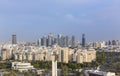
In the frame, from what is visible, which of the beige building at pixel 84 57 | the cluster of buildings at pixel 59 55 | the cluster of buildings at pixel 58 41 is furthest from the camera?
the cluster of buildings at pixel 58 41

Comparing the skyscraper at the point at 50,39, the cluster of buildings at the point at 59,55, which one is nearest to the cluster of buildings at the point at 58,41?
the skyscraper at the point at 50,39

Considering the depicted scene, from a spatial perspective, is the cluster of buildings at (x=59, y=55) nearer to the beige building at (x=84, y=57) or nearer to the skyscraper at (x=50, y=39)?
the beige building at (x=84, y=57)

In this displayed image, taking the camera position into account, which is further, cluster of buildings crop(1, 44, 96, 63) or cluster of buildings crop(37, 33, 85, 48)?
cluster of buildings crop(37, 33, 85, 48)

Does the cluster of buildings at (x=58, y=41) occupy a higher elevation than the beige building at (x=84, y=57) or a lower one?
higher

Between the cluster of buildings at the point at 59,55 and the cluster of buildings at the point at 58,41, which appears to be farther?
the cluster of buildings at the point at 58,41

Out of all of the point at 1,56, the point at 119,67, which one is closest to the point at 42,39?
the point at 1,56

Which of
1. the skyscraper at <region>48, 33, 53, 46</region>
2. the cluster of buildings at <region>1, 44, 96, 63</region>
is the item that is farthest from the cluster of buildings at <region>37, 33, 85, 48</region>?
the cluster of buildings at <region>1, 44, 96, 63</region>

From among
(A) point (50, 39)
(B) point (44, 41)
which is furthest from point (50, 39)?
(B) point (44, 41)

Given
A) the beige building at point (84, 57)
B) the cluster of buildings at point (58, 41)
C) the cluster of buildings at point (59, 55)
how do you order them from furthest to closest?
the cluster of buildings at point (58, 41)
the cluster of buildings at point (59, 55)
the beige building at point (84, 57)

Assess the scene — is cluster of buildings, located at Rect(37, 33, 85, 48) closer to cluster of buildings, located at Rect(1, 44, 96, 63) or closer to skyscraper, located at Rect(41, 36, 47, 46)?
skyscraper, located at Rect(41, 36, 47, 46)

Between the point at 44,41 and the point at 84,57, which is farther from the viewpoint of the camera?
the point at 44,41

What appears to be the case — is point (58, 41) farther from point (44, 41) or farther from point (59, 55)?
point (59, 55)
